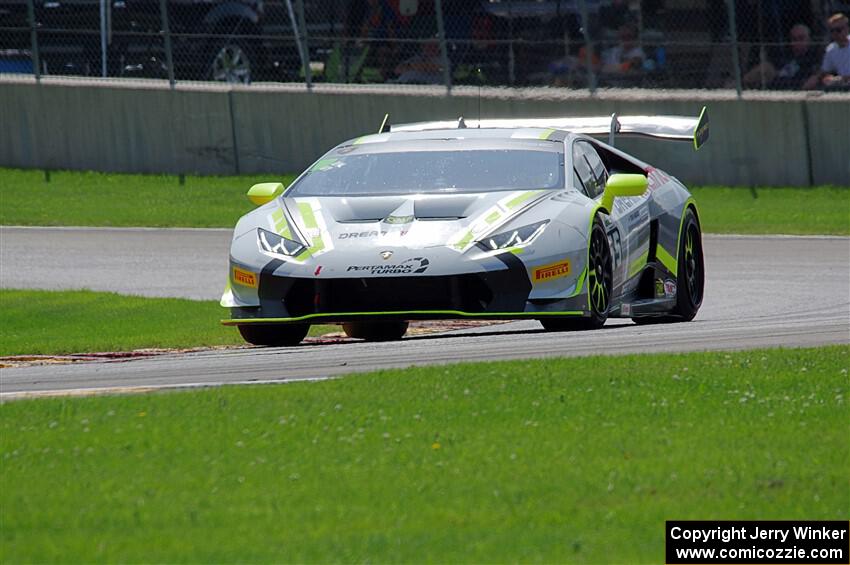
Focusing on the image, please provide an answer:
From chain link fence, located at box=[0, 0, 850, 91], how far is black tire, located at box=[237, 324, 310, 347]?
40.8 ft

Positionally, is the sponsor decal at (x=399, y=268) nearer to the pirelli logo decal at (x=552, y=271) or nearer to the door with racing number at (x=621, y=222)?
the pirelli logo decal at (x=552, y=271)

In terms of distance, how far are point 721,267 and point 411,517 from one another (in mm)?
11649

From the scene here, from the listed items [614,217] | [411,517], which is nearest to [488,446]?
[411,517]

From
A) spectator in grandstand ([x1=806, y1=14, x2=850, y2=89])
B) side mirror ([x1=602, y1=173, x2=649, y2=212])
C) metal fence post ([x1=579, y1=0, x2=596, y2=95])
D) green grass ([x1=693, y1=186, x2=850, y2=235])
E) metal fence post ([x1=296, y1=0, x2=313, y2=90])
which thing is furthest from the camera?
metal fence post ([x1=296, y1=0, x2=313, y2=90])

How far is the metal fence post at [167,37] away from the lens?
24.1 meters

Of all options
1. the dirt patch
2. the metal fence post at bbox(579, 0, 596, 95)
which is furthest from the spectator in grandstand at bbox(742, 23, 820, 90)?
the dirt patch

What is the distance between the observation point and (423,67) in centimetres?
2373

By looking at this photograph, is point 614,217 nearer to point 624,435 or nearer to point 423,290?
point 423,290

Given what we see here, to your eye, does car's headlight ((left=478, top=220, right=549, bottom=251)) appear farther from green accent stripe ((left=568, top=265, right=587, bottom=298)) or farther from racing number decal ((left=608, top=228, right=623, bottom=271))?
racing number decal ((left=608, top=228, right=623, bottom=271))

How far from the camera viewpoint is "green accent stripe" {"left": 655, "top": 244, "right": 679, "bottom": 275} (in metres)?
11.6

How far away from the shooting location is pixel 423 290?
9703 mm

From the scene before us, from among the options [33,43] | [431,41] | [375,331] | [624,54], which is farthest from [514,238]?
[33,43]

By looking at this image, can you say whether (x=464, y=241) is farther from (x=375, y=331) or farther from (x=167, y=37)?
(x=167, y=37)

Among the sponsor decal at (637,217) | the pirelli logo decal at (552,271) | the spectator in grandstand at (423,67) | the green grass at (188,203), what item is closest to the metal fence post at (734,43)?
the green grass at (188,203)
